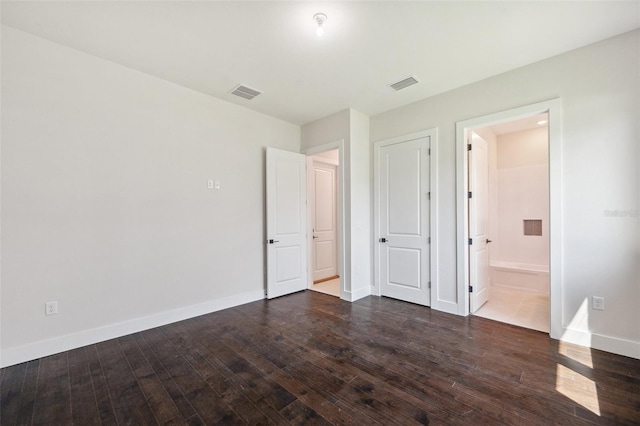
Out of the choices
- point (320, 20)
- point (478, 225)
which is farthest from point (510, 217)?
point (320, 20)

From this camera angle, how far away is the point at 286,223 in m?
4.43

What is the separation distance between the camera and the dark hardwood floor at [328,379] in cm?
176

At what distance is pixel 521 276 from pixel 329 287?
10.2ft

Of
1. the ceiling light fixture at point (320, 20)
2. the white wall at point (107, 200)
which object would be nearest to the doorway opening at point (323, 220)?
the white wall at point (107, 200)

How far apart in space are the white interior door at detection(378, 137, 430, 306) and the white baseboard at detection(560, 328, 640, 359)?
4.74ft

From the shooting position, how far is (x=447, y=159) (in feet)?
11.8

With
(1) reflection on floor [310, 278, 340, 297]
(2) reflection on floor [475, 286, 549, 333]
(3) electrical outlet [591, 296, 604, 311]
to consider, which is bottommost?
(1) reflection on floor [310, 278, 340, 297]

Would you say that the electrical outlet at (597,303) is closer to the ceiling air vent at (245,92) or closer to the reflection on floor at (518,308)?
the reflection on floor at (518,308)

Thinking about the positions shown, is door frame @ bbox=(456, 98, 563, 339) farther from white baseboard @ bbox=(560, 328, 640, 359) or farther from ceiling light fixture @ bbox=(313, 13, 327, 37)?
ceiling light fixture @ bbox=(313, 13, 327, 37)

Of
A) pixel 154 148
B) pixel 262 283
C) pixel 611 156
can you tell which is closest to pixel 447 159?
pixel 611 156

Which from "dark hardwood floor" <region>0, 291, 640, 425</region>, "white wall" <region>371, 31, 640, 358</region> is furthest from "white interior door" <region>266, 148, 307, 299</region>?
"white wall" <region>371, 31, 640, 358</region>

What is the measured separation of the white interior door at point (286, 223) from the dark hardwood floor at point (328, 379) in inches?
49.7

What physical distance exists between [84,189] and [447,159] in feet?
13.3

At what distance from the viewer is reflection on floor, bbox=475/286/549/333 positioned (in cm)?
319
